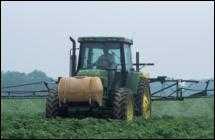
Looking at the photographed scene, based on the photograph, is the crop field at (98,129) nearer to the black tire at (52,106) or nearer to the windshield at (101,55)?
the black tire at (52,106)

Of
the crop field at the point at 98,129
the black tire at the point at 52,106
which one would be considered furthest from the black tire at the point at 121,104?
the black tire at the point at 52,106

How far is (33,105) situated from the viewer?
97.4ft

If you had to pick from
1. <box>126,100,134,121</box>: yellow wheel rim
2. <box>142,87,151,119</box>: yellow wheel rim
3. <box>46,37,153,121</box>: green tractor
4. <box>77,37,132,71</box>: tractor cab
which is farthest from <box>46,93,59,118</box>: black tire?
<box>142,87,151,119</box>: yellow wheel rim

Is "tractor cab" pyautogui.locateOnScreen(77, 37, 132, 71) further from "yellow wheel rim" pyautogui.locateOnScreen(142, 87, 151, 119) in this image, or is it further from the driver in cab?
"yellow wheel rim" pyautogui.locateOnScreen(142, 87, 151, 119)

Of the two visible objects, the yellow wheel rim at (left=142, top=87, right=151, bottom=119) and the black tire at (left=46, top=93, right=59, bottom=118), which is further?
the yellow wheel rim at (left=142, top=87, right=151, bottom=119)

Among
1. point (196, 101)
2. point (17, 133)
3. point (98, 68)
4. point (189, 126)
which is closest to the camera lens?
point (17, 133)

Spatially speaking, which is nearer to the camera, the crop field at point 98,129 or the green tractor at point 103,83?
the crop field at point 98,129

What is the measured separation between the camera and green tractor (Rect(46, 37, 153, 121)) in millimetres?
15742

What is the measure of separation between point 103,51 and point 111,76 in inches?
28.1

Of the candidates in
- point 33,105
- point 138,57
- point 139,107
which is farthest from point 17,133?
point 33,105

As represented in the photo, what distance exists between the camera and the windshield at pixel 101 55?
55.7 ft

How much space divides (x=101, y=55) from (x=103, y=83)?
36.1 inches

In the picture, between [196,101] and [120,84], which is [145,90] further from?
[196,101]

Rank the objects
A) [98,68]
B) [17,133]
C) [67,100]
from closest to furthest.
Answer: [17,133] → [67,100] → [98,68]
